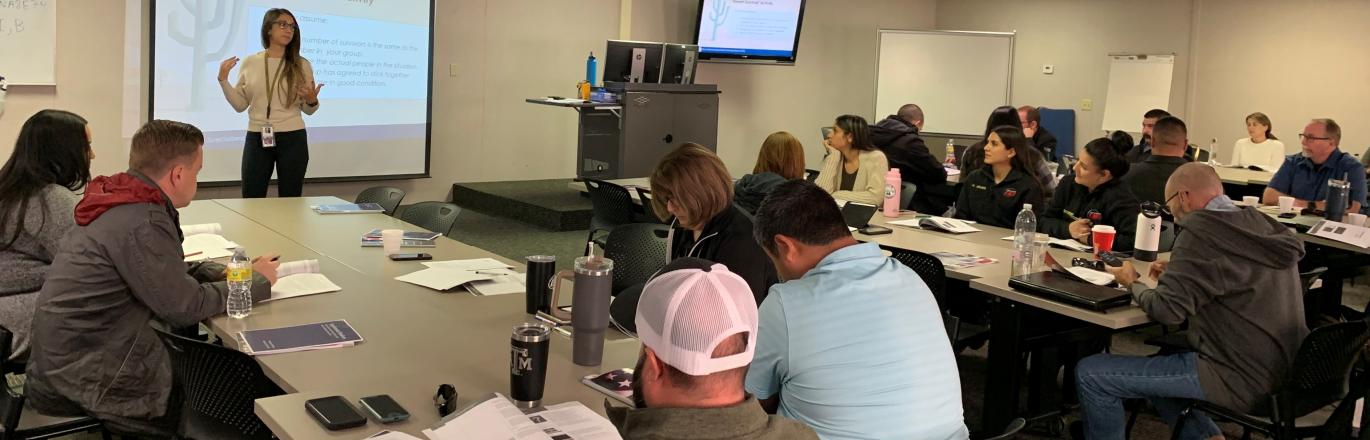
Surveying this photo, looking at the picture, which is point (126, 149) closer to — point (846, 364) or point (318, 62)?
point (318, 62)

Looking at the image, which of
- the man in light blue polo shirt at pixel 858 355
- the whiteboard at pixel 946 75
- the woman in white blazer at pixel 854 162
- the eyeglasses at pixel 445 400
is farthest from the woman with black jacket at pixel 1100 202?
the whiteboard at pixel 946 75

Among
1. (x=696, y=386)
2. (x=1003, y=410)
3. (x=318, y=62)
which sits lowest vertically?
(x=1003, y=410)

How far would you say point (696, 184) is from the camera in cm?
322

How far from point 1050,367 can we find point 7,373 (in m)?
3.63

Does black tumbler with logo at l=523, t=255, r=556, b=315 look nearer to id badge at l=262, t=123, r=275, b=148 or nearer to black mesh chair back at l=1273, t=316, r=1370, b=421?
black mesh chair back at l=1273, t=316, r=1370, b=421

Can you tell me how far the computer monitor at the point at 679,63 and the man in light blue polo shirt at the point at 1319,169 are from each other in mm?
4414

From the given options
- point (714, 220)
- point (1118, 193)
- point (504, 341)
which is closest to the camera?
point (504, 341)

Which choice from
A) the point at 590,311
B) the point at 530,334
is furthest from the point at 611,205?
the point at 530,334

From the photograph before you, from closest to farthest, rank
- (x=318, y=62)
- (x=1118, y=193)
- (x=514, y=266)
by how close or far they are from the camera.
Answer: (x=514, y=266) < (x=1118, y=193) < (x=318, y=62)

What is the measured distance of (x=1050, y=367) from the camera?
4.31 metres

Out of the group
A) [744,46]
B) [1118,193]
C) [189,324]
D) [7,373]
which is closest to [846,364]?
[189,324]

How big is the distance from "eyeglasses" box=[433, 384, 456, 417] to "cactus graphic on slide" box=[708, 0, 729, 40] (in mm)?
8424

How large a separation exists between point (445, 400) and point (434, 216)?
2.82 meters

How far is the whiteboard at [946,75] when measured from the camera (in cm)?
1188
